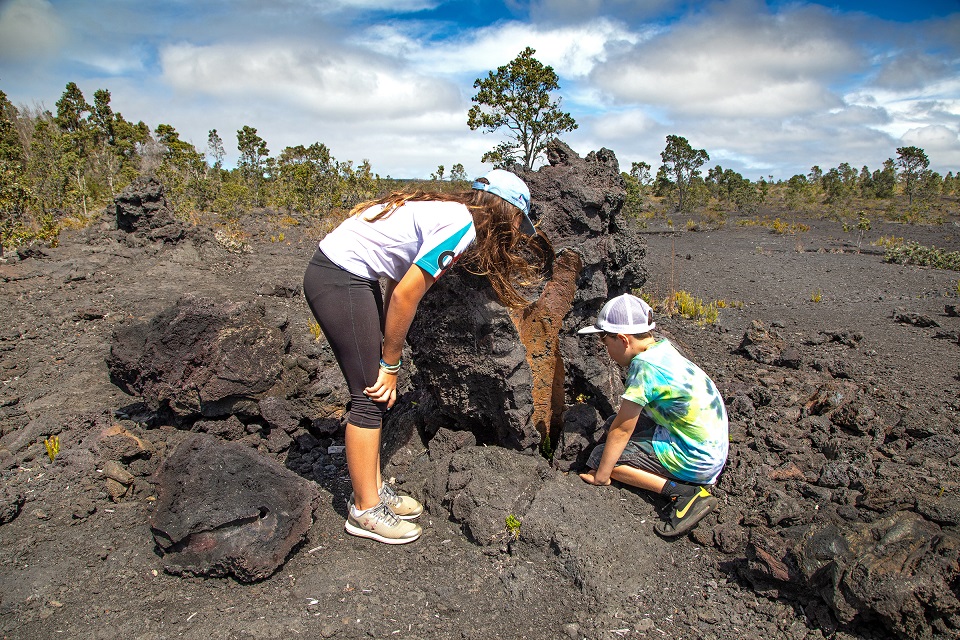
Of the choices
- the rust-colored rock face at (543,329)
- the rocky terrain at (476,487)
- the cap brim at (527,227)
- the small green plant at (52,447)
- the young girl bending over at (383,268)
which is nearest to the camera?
the rocky terrain at (476,487)

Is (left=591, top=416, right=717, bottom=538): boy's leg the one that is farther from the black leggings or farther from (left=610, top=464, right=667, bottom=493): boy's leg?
the black leggings

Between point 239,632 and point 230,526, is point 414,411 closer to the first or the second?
point 230,526

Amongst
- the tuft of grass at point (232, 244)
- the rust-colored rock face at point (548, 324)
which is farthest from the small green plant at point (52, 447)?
the tuft of grass at point (232, 244)

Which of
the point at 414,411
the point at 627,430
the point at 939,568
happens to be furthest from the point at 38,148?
the point at 939,568

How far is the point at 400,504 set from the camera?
2.89 metres

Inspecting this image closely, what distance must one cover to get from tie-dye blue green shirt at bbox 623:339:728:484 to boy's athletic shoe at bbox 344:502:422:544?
123cm

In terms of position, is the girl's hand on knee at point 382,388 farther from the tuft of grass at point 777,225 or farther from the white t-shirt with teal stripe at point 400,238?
the tuft of grass at point 777,225

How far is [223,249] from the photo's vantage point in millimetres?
9797

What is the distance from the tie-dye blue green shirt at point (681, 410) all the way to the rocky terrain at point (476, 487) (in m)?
0.28

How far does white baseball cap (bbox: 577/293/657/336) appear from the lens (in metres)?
2.83

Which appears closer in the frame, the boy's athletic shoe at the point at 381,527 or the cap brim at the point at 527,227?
the cap brim at the point at 527,227

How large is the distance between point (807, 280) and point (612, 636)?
32.6 feet

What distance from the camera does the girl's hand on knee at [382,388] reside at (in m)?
2.51

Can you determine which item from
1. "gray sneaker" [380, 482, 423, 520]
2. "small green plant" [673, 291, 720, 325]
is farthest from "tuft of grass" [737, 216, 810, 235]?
"gray sneaker" [380, 482, 423, 520]
